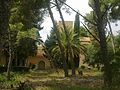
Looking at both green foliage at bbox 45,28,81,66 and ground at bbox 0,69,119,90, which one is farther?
green foliage at bbox 45,28,81,66

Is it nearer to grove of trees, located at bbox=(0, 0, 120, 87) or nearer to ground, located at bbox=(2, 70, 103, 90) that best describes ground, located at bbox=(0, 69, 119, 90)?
ground, located at bbox=(2, 70, 103, 90)

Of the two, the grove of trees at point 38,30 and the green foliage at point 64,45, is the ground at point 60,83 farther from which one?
the green foliage at point 64,45

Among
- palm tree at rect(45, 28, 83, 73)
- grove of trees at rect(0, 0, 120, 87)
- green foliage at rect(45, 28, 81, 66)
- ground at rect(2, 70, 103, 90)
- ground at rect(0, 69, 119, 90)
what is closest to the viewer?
grove of trees at rect(0, 0, 120, 87)

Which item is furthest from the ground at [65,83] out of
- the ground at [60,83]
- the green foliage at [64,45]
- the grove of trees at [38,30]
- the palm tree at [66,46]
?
the green foliage at [64,45]

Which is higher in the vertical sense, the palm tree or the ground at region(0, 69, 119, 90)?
the palm tree

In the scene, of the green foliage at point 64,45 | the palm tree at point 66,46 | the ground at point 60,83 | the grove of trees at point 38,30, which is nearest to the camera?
the grove of trees at point 38,30

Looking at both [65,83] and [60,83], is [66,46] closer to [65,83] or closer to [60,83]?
[65,83]

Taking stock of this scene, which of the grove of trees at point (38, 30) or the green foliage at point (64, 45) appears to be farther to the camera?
the green foliage at point (64, 45)

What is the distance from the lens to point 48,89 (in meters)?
17.4

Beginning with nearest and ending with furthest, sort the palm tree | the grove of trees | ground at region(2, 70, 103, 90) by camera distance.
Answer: the grove of trees
ground at region(2, 70, 103, 90)
the palm tree

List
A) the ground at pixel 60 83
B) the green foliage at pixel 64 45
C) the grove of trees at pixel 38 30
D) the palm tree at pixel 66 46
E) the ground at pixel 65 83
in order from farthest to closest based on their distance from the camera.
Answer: the green foliage at pixel 64 45, the palm tree at pixel 66 46, the ground at pixel 65 83, the ground at pixel 60 83, the grove of trees at pixel 38 30

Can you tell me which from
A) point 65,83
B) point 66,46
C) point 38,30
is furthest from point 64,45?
point 65,83

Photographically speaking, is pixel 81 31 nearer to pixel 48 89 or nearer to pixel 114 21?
pixel 114 21

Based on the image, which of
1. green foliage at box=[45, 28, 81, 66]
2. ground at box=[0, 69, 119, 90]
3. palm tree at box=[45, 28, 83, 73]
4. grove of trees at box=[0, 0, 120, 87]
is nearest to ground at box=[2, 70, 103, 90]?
ground at box=[0, 69, 119, 90]
